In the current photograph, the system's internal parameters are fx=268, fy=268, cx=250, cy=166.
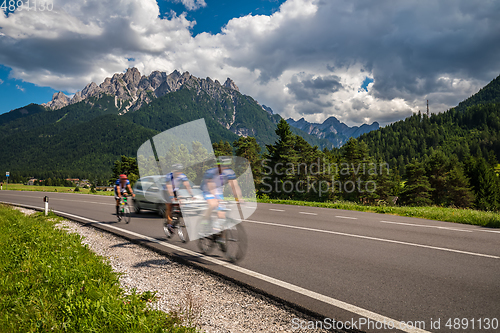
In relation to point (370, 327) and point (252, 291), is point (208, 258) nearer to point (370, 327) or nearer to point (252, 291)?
point (252, 291)

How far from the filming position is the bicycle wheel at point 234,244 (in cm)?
561

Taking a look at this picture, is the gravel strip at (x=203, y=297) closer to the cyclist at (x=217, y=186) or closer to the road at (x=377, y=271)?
the road at (x=377, y=271)

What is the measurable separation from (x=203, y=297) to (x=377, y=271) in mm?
3088

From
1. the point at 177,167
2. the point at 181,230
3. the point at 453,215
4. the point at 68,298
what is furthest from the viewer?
the point at 453,215

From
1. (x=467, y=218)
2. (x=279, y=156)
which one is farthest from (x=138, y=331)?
(x=279, y=156)

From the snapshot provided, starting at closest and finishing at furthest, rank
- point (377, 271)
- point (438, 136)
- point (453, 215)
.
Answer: point (377, 271), point (453, 215), point (438, 136)

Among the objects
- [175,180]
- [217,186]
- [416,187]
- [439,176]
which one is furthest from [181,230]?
[439,176]

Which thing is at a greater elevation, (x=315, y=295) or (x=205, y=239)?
(x=205, y=239)

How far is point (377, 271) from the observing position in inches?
189

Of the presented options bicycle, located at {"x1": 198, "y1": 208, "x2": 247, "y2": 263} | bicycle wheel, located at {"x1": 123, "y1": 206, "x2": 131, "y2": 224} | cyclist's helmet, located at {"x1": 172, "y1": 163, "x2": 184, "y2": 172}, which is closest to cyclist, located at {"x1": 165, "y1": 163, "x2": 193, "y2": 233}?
cyclist's helmet, located at {"x1": 172, "y1": 163, "x2": 184, "y2": 172}

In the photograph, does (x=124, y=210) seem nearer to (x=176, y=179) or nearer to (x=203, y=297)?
(x=176, y=179)

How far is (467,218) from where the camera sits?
11.0 metres

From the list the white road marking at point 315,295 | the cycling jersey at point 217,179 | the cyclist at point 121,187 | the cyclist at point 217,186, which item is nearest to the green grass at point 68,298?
the white road marking at point 315,295

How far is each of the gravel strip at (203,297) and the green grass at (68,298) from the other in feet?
0.86
